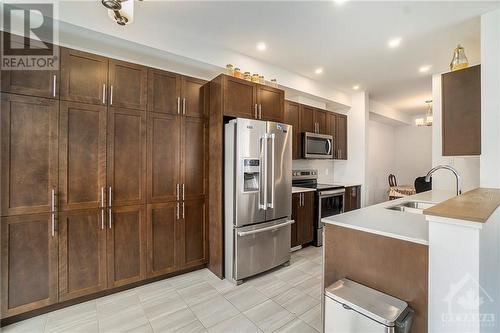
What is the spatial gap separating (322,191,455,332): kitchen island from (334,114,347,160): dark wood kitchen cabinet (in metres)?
3.19

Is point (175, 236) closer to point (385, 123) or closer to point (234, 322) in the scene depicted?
point (234, 322)

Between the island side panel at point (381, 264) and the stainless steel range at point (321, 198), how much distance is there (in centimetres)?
214

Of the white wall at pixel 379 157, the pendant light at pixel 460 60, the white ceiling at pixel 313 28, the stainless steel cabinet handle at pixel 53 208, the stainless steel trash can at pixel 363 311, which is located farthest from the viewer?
the white wall at pixel 379 157

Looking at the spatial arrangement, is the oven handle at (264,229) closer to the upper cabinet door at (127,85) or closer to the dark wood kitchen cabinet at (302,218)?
the dark wood kitchen cabinet at (302,218)

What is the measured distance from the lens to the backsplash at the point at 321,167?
4.52m

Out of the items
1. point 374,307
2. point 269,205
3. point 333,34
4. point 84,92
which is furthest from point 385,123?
point 84,92

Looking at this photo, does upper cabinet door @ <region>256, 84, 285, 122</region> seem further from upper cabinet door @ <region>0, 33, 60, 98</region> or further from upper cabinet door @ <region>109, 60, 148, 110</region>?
upper cabinet door @ <region>0, 33, 60, 98</region>

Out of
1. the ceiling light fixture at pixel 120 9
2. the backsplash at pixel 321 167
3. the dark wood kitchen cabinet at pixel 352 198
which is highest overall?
the ceiling light fixture at pixel 120 9

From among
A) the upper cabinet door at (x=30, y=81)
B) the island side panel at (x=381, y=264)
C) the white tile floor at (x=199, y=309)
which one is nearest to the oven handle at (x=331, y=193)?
the white tile floor at (x=199, y=309)

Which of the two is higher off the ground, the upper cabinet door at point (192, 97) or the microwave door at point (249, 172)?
the upper cabinet door at point (192, 97)

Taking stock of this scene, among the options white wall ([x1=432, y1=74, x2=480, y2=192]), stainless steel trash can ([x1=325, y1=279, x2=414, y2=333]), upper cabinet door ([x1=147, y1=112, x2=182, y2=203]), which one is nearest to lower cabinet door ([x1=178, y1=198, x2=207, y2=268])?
upper cabinet door ([x1=147, y1=112, x2=182, y2=203])

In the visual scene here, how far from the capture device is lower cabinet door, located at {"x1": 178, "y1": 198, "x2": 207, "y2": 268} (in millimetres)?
2742

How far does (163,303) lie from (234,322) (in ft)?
2.50

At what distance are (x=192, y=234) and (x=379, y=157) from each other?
21.3 feet
